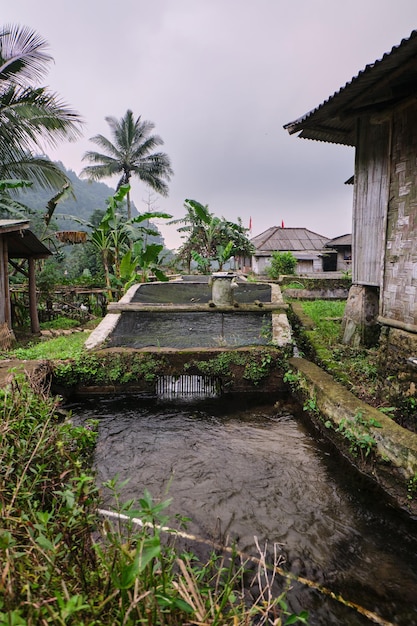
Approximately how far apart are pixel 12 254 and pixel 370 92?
9.34 metres

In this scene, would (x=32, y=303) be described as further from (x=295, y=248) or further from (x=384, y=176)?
(x=295, y=248)

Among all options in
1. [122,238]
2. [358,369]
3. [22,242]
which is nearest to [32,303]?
[22,242]

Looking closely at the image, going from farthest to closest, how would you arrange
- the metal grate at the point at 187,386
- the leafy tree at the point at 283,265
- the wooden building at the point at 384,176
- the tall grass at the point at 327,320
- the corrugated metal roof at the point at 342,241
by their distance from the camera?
the corrugated metal roof at the point at 342,241 < the leafy tree at the point at 283,265 < the tall grass at the point at 327,320 < the metal grate at the point at 187,386 < the wooden building at the point at 384,176

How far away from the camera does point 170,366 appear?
20.5ft

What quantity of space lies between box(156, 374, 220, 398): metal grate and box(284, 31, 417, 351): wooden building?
2844 mm

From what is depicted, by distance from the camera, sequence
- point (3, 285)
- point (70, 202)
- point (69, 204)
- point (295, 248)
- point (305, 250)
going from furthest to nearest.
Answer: point (70, 202) → point (69, 204) → point (295, 248) → point (305, 250) → point (3, 285)

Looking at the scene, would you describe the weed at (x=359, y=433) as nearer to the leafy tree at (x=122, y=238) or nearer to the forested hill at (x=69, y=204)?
the leafy tree at (x=122, y=238)

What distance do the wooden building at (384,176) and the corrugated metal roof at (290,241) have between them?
1948 centimetres

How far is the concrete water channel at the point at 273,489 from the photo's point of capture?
104 inches

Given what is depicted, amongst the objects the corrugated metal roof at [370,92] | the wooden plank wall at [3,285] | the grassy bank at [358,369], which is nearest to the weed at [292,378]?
the grassy bank at [358,369]

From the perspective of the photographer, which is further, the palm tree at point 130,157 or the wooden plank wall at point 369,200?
the palm tree at point 130,157

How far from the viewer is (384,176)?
20.3 feet

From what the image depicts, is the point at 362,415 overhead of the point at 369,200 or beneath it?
beneath

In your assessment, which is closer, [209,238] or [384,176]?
[384,176]
